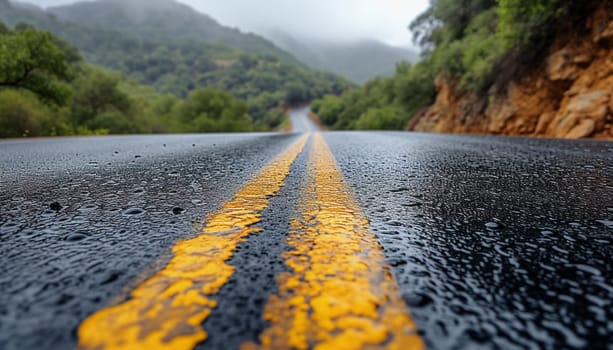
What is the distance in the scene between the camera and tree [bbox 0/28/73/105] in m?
11.8

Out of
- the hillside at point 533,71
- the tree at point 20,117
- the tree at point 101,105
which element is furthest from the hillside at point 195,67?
the hillside at point 533,71

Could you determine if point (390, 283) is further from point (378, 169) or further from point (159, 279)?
point (378, 169)

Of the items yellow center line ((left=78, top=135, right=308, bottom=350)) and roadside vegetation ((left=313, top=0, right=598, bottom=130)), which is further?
roadside vegetation ((left=313, top=0, right=598, bottom=130))

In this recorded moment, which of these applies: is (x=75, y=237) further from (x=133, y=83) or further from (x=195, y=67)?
(x=195, y=67)

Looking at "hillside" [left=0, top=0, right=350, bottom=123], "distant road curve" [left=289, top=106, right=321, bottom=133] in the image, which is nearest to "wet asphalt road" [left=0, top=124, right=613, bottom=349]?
"distant road curve" [left=289, top=106, right=321, bottom=133]

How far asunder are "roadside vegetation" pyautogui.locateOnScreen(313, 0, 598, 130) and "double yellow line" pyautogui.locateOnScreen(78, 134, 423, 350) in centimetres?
1009

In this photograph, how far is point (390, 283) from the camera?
0.64m

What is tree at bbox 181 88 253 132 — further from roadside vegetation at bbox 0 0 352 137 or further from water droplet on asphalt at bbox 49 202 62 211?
water droplet on asphalt at bbox 49 202 62 211

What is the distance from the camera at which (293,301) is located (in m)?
0.57

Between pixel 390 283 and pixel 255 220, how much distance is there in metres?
0.53

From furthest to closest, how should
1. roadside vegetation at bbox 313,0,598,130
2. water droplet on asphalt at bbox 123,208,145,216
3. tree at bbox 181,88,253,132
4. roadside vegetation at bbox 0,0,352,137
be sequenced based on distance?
tree at bbox 181,88,253,132 → roadside vegetation at bbox 0,0,352,137 → roadside vegetation at bbox 313,0,598,130 → water droplet on asphalt at bbox 123,208,145,216

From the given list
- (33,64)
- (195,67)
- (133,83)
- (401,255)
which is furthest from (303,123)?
(401,255)

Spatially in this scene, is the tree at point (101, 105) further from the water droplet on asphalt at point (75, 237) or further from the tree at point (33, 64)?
the water droplet on asphalt at point (75, 237)

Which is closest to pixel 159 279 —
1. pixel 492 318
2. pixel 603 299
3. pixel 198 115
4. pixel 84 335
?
pixel 84 335
